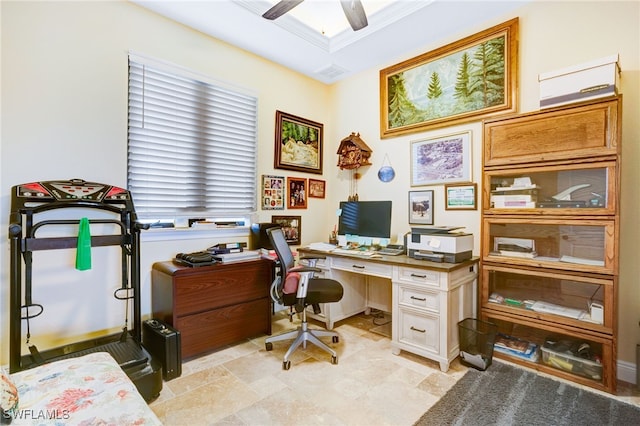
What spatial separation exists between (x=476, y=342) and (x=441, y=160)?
65.7 inches

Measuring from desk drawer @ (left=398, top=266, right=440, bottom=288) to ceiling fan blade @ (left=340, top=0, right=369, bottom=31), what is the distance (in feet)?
6.11

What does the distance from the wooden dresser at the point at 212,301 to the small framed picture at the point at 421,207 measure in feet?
5.17

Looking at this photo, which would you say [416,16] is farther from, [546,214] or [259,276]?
[259,276]

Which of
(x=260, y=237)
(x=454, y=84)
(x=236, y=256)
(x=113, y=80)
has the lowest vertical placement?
(x=236, y=256)

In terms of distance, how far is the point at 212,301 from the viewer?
2.48m

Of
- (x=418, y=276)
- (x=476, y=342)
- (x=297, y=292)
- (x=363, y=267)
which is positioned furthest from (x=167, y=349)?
(x=476, y=342)

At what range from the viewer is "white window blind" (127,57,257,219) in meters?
2.55

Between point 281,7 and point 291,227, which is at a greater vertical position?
point 281,7

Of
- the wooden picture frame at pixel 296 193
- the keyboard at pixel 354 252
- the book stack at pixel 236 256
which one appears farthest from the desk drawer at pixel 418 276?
the wooden picture frame at pixel 296 193

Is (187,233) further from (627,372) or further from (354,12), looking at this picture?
(627,372)

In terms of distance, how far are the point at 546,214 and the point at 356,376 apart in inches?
72.5

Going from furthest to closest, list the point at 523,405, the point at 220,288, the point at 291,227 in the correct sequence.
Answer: the point at 291,227, the point at 220,288, the point at 523,405

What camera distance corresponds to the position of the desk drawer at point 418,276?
2.32 meters

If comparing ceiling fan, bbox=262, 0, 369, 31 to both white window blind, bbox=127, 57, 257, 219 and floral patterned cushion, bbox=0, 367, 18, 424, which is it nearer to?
white window blind, bbox=127, 57, 257, 219
